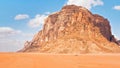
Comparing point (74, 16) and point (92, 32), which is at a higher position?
point (74, 16)

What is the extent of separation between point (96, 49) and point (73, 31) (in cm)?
2715

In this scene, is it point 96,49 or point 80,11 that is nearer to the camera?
point 96,49

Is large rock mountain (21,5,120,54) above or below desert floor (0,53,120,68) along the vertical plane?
above

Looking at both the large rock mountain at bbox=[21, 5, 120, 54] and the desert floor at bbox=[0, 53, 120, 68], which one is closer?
the desert floor at bbox=[0, 53, 120, 68]

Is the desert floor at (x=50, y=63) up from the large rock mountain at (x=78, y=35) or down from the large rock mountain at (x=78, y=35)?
down

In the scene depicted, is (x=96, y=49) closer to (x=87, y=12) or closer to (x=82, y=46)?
(x=82, y=46)

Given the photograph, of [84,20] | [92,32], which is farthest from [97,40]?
[84,20]

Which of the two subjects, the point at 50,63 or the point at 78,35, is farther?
the point at 78,35

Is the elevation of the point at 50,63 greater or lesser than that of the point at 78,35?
lesser

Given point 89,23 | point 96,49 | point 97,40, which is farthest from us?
point 89,23

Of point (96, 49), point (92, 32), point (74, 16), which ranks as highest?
point (74, 16)

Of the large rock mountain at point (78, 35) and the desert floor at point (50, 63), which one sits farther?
the large rock mountain at point (78, 35)

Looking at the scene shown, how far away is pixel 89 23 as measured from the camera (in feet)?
608

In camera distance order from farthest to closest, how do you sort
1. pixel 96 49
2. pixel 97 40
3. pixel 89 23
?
pixel 89 23
pixel 97 40
pixel 96 49
